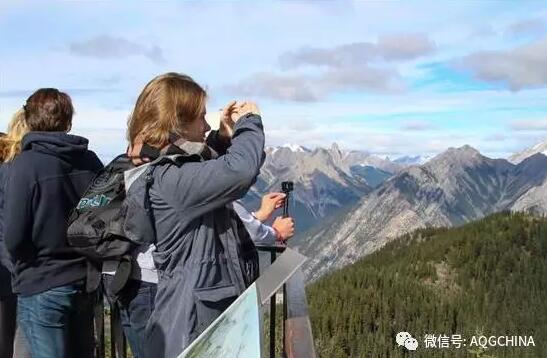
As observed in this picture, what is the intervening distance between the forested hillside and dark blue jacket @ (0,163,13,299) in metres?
83.4

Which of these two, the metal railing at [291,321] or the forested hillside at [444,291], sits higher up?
the metal railing at [291,321]

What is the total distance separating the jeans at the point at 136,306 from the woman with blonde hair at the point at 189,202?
5.3 inches

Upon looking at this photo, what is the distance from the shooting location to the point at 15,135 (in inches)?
181

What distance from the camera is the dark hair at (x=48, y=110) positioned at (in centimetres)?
430

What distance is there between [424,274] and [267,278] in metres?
122

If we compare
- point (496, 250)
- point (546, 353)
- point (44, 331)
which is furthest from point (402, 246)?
point (44, 331)

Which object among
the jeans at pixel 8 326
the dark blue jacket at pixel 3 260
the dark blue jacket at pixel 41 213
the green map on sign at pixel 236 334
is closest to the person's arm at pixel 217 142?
the dark blue jacket at pixel 41 213

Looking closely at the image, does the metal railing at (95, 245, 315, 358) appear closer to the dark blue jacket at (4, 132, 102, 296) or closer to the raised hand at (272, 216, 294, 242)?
the raised hand at (272, 216, 294, 242)

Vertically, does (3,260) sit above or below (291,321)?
above

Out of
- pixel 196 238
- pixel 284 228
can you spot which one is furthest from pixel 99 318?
pixel 196 238

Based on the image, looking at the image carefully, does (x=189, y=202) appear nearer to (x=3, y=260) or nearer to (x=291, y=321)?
(x=291, y=321)

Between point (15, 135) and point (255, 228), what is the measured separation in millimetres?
1741

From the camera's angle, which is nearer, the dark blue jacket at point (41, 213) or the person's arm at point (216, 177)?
the person's arm at point (216, 177)

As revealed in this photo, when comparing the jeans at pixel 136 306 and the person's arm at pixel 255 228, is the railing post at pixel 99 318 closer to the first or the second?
the jeans at pixel 136 306
